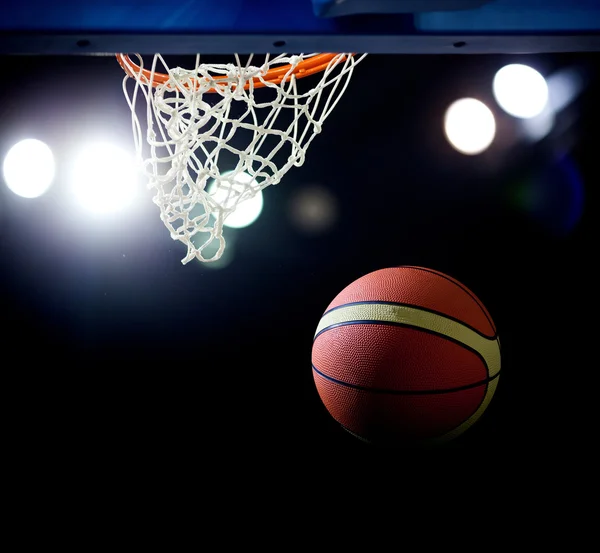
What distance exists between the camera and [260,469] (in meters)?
2.09

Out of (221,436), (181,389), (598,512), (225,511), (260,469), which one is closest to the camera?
(598,512)

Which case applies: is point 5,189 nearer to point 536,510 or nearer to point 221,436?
point 221,436

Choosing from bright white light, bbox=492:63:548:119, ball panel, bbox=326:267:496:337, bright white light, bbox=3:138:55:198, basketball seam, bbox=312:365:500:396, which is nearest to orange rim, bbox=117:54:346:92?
ball panel, bbox=326:267:496:337

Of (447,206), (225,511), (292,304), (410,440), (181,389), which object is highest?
→ (447,206)

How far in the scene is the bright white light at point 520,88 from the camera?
8.02 ft

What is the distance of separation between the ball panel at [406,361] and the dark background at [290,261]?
96 centimetres

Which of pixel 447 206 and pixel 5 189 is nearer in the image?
pixel 5 189

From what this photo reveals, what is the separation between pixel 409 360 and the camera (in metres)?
1.37

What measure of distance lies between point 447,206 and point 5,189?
5.85 ft

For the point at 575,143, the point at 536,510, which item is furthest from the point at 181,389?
the point at 575,143

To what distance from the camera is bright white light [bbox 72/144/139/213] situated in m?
2.33

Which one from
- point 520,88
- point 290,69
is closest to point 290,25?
point 290,69

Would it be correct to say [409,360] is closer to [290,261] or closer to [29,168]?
[290,261]

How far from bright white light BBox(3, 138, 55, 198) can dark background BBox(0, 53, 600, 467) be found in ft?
0.11
